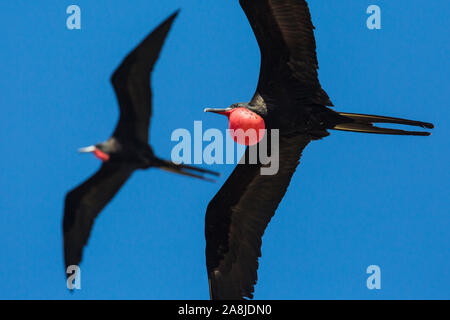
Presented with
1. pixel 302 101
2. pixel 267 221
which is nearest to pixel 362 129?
pixel 302 101

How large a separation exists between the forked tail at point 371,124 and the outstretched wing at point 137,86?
269cm

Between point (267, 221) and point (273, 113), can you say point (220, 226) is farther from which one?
point (273, 113)

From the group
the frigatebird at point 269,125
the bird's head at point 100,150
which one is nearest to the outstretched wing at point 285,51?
the frigatebird at point 269,125

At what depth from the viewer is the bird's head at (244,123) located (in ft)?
37.2

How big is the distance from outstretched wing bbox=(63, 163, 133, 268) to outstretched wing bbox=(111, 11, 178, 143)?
65 centimetres

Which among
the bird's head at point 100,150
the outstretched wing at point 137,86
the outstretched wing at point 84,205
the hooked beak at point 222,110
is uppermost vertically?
the hooked beak at point 222,110

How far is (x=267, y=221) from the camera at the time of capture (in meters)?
12.2

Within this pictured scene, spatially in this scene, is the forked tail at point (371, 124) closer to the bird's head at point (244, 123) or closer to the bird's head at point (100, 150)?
the bird's head at point (244, 123)

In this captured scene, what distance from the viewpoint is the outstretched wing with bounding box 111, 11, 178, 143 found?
9391 mm

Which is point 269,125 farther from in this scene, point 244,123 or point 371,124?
point 371,124

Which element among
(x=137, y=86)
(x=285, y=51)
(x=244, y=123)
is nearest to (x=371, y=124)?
(x=285, y=51)

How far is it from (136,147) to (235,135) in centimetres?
222

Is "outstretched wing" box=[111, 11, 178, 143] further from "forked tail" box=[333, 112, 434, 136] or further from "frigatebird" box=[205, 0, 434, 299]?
"forked tail" box=[333, 112, 434, 136]

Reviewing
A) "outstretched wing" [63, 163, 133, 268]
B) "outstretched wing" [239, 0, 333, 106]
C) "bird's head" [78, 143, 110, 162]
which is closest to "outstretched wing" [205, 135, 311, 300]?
"outstretched wing" [239, 0, 333, 106]
